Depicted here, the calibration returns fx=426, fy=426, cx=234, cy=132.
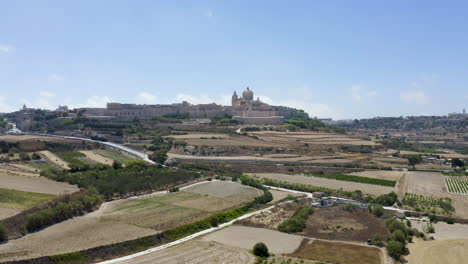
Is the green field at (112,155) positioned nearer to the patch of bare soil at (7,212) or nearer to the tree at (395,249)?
the patch of bare soil at (7,212)

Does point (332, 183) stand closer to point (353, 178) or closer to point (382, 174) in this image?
point (353, 178)

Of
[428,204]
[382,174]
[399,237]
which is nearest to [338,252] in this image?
[399,237]

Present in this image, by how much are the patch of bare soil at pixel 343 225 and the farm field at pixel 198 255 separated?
663cm

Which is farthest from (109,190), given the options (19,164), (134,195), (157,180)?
(19,164)

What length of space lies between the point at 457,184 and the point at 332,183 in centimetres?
1431

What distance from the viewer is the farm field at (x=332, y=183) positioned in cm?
4459

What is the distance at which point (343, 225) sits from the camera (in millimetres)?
32438

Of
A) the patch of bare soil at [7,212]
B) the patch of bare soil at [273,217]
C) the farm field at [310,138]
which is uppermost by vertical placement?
the farm field at [310,138]

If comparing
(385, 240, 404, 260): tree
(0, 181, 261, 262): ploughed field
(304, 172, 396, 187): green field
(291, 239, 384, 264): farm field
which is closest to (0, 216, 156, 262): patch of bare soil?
(0, 181, 261, 262): ploughed field

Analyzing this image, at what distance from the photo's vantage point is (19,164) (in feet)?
168

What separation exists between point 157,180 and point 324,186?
59.3ft

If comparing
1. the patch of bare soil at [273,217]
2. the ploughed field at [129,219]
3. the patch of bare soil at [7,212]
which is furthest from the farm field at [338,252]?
the patch of bare soil at [7,212]

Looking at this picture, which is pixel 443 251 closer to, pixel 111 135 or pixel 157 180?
pixel 157 180

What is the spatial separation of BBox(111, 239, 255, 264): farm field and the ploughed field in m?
2.86
